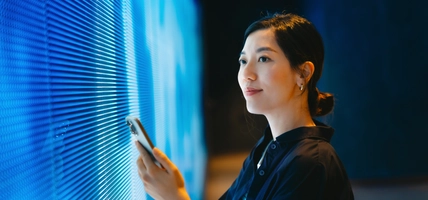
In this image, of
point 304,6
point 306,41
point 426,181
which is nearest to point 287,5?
point 304,6

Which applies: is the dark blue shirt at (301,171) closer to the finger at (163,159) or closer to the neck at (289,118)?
the neck at (289,118)

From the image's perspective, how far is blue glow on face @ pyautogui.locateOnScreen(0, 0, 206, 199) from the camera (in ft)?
1.73

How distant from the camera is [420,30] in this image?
356 centimetres

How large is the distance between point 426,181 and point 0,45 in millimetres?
4069

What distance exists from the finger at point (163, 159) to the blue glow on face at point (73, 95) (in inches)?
6.0

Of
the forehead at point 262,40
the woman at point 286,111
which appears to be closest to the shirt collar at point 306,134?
the woman at point 286,111

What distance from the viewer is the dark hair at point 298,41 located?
111 centimetres

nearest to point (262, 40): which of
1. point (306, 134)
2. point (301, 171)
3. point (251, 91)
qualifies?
point (251, 91)

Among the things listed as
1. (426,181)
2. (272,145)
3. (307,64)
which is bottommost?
(426,181)

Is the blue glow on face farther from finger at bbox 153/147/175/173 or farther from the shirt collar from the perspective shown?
the shirt collar

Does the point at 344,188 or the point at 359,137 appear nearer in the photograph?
the point at 344,188

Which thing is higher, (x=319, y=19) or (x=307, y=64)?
(x=319, y=19)

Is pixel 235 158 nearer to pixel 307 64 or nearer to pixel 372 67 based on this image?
pixel 372 67

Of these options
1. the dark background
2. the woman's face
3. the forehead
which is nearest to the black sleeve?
the woman's face
